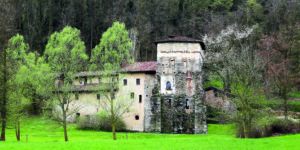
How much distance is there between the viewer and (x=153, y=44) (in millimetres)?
83938

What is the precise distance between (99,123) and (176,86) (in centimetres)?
1273

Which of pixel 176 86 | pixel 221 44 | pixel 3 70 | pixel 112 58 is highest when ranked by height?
pixel 221 44

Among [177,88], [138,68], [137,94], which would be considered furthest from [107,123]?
[177,88]

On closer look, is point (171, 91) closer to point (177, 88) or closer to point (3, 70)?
point (177, 88)

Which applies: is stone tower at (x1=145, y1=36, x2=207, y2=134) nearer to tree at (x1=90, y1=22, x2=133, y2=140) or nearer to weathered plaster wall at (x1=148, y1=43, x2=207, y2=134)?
weathered plaster wall at (x1=148, y1=43, x2=207, y2=134)

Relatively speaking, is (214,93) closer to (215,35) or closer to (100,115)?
(215,35)

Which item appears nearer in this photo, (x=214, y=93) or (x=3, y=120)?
(x=3, y=120)

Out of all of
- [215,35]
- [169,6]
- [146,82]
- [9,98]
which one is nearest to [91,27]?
[169,6]

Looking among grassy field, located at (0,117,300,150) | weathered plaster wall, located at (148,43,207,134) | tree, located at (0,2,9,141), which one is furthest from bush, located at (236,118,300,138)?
tree, located at (0,2,9,141)

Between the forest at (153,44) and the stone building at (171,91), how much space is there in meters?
4.86

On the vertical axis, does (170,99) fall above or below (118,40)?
below

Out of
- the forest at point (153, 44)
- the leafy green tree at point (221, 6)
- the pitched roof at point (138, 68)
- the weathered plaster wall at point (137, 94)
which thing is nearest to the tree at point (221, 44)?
the forest at point (153, 44)

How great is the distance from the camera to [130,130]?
52750 millimetres

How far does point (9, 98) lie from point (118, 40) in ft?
55.2
